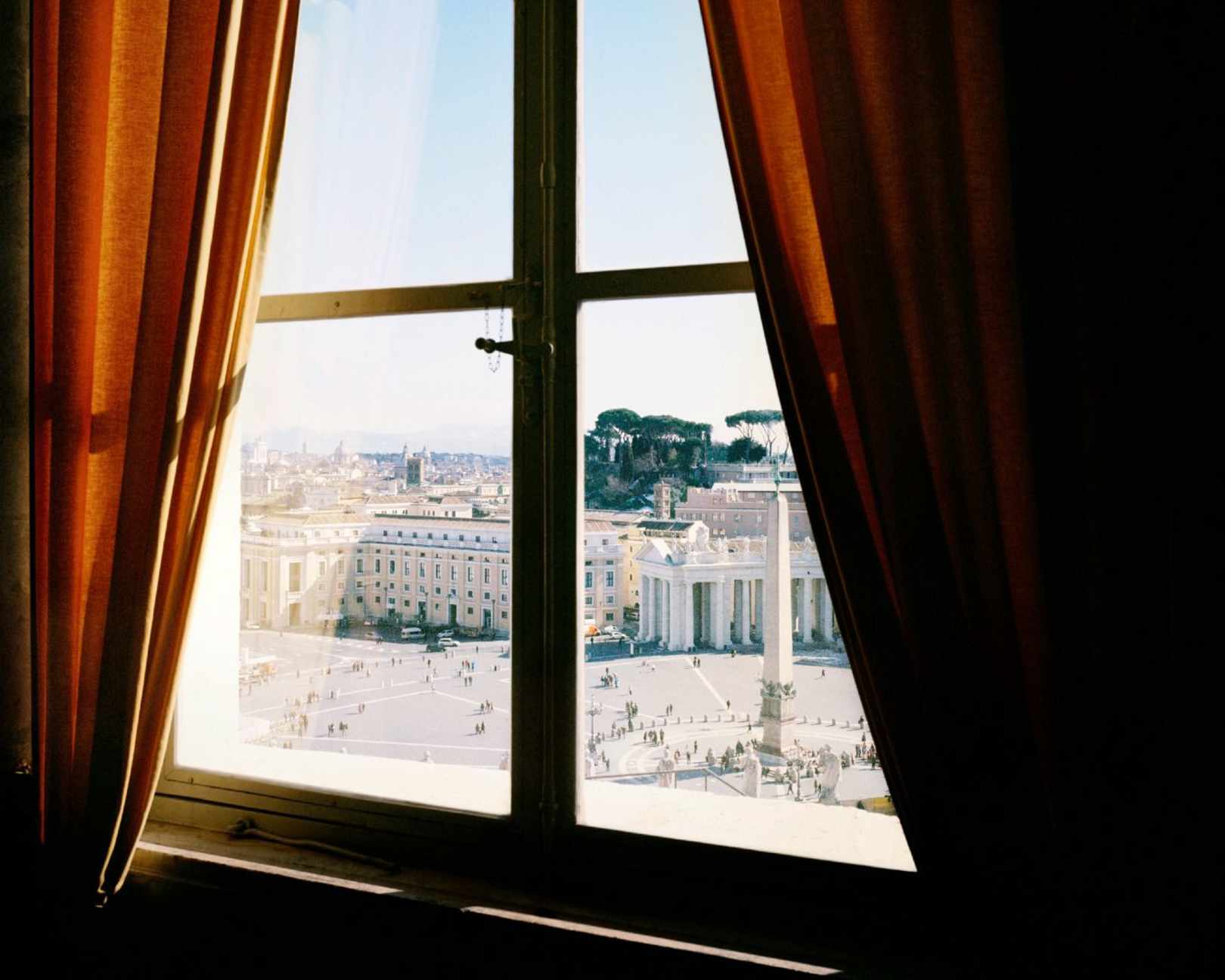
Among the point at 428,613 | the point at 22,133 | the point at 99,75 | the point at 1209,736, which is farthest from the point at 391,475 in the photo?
the point at 1209,736

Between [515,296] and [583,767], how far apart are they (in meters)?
0.81

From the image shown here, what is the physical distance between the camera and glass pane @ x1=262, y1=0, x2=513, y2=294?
1.53 meters

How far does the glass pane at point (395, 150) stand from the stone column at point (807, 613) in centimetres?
74

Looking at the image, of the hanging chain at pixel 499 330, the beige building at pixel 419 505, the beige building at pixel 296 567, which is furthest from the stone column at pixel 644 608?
the beige building at pixel 296 567

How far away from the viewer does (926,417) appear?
108 centimetres

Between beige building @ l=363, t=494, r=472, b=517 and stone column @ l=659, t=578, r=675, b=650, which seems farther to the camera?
beige building @ l=363, t=494, r=472, b=517

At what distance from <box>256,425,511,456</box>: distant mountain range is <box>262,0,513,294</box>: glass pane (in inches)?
10.6

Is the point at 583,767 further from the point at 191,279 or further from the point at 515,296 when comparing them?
the point at 191,279

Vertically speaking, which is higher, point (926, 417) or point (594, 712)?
point (926, 417)

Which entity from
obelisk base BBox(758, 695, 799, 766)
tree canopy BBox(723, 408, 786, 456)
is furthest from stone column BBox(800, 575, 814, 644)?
tree canopy BBox(723, 408, 786, 456)

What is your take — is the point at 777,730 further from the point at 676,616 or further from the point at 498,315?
the point at 498,315

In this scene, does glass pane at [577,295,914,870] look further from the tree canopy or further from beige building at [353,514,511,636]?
beige building at [353,514,511,636]

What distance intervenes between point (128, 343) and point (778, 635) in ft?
4.10

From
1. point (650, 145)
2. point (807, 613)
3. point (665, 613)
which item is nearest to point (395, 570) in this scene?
point (665, 613)
